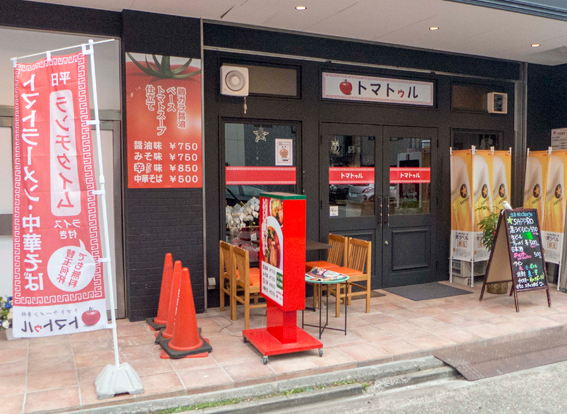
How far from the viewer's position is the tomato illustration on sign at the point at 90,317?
11.3 ft

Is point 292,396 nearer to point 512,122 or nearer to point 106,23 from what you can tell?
point 106,23

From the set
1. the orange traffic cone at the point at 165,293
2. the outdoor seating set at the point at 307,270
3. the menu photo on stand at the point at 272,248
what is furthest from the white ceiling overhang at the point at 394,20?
the orange traffic cone at the point at 165,293

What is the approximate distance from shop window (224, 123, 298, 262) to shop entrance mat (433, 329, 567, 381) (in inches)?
98.3

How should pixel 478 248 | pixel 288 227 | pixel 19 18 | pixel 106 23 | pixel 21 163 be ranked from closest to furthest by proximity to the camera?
pixel 21 163
pixel 288 227
pixel 19 18
pixel 106 23
pixel 478 248

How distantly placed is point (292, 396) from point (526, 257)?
3562mm

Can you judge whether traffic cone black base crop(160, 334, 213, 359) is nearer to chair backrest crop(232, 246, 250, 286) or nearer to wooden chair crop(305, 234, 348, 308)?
chair backrest crop(232, 246, 250, 286)

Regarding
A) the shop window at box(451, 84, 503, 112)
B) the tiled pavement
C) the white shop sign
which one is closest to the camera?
the tiled pavement

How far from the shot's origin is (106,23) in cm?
504

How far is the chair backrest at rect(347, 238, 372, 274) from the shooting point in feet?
17.9

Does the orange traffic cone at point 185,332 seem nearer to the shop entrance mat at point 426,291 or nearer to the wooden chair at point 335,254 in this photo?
the wooden chair at point 335,254

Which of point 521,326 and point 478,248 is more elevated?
point 478,248

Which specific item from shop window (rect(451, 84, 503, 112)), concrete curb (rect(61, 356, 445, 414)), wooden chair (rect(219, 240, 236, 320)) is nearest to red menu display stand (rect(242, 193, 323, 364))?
concrete curb (rect(61, 356, 445, 414))

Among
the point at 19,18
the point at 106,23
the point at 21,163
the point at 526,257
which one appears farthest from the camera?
the point at 526,257

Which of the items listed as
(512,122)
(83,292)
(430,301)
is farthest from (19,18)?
(512,122)
